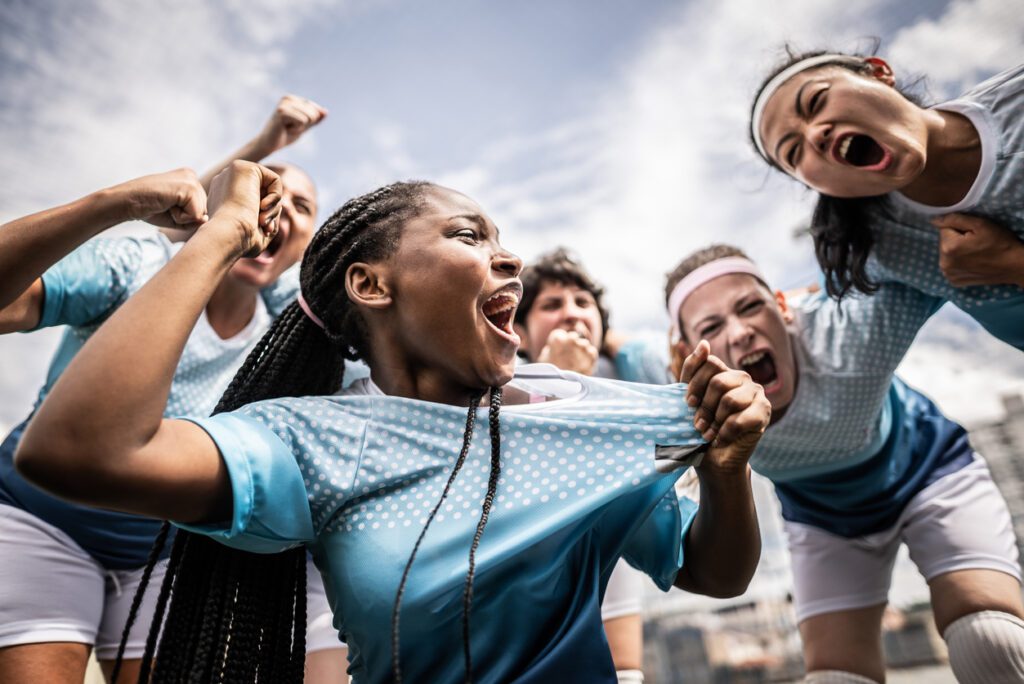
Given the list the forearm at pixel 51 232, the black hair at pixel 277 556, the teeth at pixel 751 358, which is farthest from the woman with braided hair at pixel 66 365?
the teeth at pixel 751 358

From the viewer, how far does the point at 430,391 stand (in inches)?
58.8

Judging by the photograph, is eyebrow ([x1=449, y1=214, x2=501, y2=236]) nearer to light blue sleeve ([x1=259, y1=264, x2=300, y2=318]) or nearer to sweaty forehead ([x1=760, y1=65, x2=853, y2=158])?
light blue sleeve ([x1=259, y1=264, x2=300, y2=318])

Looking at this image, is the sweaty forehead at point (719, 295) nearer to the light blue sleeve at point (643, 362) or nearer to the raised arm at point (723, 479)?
the light blue sleeve at point (643, 362)

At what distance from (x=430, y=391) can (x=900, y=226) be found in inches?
67.4

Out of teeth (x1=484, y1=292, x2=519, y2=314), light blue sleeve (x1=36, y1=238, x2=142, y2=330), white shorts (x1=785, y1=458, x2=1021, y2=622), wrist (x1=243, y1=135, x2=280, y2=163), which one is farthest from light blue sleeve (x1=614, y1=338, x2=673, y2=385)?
light blue sleeve (x1=36, y1=238, x2=142, y2=330)

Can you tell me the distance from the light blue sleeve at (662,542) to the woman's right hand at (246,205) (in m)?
0.92

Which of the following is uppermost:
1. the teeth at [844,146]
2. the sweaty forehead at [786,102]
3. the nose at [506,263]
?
the sweaty forehead at [786,102]

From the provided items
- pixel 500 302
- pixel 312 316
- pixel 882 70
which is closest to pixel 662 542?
pixel 500 302

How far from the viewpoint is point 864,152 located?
7.79 ft

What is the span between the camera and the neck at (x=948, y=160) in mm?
2156

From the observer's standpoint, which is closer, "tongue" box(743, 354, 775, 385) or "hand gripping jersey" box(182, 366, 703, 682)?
"hand gripping jersey" box(182, 366, 703, 682)

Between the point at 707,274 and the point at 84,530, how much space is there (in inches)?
85.1

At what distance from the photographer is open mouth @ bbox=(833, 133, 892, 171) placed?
221cm

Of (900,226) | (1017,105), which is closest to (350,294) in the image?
(900,226)
